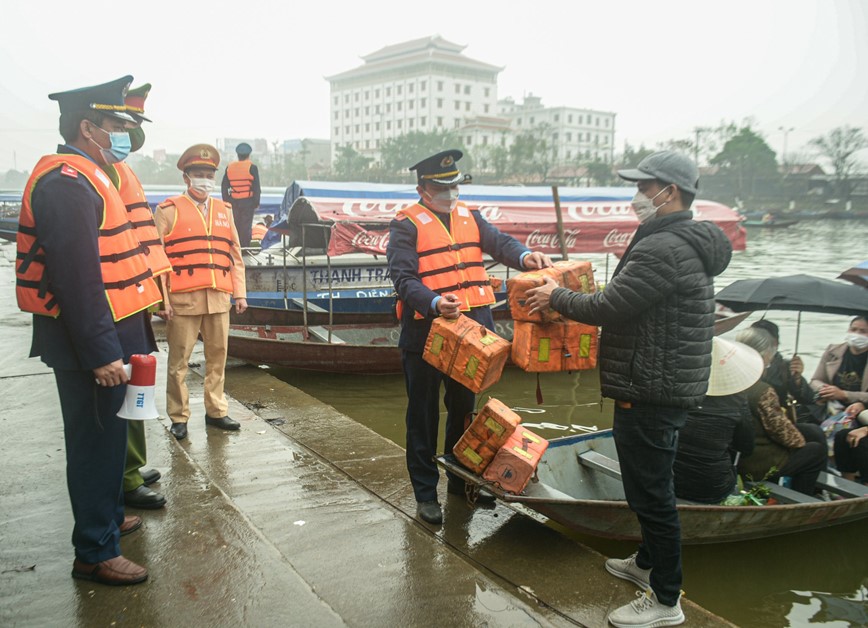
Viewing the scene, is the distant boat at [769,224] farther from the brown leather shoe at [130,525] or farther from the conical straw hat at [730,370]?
the brown leather shoe at [130,525]

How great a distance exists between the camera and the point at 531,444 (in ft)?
12.7

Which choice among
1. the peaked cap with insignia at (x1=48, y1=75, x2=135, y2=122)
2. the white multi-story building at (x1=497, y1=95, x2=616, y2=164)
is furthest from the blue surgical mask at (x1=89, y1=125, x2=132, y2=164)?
the white multi-story building at (x1=497, y1=95, x2=616, y2=164)

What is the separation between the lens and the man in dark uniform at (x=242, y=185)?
470 inches

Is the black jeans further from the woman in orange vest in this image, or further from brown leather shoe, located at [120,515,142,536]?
the woman in orange vest

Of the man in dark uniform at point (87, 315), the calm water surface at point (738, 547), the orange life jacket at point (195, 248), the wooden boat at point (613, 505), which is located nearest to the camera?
the man in dark uniform at point (87, 315)

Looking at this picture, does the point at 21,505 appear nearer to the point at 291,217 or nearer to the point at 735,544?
the point at 735,544

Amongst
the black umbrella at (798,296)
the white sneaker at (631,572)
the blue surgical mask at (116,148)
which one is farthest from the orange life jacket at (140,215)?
the black umbrella at (798,296)

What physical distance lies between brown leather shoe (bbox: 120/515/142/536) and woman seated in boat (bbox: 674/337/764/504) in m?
3.21

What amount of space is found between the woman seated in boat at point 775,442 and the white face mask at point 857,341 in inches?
50.1

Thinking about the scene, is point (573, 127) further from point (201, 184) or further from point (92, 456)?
point (92, 456)

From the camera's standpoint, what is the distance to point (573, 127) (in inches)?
4186

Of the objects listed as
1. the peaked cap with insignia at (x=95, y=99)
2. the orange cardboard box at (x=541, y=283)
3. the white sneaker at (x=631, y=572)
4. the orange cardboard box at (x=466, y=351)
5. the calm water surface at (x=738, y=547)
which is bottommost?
the calm water surface at (x=738, y=547)

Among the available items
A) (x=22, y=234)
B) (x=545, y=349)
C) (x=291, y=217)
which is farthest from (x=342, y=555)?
(x=291, y=217)

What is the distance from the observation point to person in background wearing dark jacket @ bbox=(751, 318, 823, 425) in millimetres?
4941
